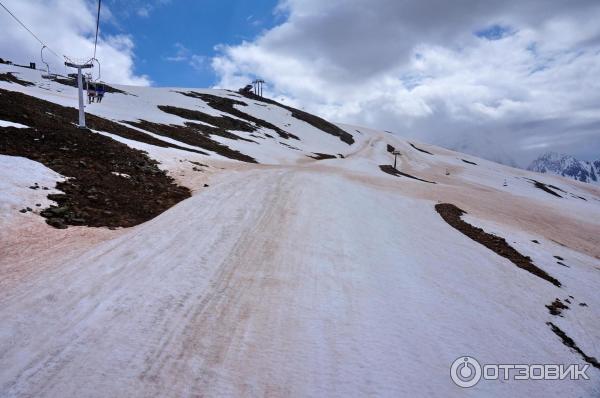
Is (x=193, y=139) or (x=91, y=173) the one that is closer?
(x=91, y=173)

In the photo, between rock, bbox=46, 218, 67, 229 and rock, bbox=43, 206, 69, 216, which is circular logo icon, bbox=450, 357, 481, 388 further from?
rock, bbox=43, 206, 69, 216

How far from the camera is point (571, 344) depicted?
27.5 ft

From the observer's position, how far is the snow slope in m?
5.20

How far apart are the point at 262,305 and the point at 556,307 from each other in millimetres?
8663

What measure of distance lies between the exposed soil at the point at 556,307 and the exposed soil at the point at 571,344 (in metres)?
0.97

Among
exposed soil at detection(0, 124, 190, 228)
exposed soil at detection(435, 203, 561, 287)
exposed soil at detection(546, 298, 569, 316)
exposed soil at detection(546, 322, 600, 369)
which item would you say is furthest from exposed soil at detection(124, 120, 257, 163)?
exposed soil at detection(546, 322, 600, 369)

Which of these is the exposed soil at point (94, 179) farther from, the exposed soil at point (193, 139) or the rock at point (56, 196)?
the exposed soil at point (193, 139)

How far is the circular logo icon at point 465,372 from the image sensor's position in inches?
230

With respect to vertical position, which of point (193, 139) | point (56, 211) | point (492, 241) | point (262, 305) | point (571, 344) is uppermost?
point (193, 139)

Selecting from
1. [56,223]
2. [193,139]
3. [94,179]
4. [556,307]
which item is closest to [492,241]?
[556,307]

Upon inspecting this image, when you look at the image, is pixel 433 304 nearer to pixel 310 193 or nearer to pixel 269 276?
pixel 269 276

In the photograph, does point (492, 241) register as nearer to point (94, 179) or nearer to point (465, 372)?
point (465, 372)

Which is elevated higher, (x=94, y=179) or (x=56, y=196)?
(x=94, y=179)

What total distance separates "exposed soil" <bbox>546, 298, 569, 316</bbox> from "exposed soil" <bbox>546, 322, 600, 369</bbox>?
0.97 metres
